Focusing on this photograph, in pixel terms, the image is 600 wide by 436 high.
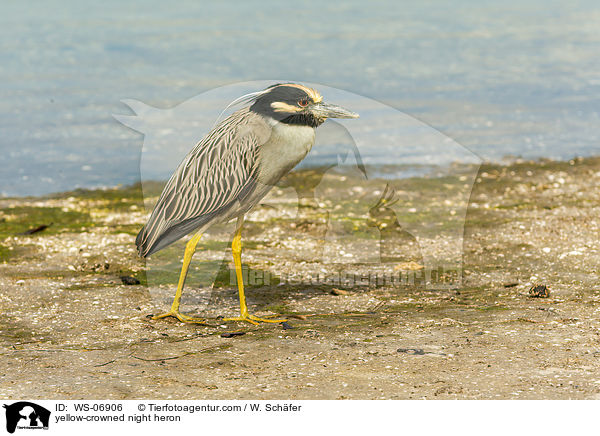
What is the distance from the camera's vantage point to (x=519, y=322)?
5.88m

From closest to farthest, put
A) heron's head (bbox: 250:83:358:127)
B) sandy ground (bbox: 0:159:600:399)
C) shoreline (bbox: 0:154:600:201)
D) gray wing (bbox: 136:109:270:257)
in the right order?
sandy ground (bbox: 0:159:600:399) → heron's head (bbox: 250:83:358:127) → gray wing (bbox: 136:109:270:257) → shoreline (bbox: 0:154:600:201)

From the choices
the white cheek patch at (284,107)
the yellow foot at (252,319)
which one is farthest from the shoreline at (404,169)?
the white cheek patch at (284,107)

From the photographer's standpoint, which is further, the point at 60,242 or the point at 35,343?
the point at 60,242

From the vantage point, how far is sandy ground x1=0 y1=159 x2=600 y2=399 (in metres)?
4.82

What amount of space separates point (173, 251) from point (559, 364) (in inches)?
179

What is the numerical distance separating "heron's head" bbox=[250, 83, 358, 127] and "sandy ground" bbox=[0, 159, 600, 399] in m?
1.55

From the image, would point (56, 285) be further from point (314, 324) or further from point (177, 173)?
point (314, 324)
